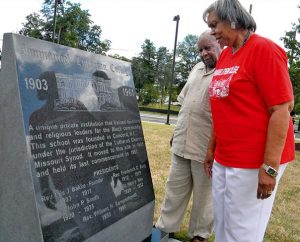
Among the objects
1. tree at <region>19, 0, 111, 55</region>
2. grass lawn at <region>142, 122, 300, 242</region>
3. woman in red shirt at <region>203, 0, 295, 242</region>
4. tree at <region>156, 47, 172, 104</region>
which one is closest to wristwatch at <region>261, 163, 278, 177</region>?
woman in red shirt at <region>203, 0, 295, 242</region>

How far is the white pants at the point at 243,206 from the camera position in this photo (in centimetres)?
217

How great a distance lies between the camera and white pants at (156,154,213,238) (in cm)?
326

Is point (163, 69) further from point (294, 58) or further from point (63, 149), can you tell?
point (63, 149)

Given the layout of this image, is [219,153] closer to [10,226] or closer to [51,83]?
[51,83]

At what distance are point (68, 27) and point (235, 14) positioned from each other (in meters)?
45.5

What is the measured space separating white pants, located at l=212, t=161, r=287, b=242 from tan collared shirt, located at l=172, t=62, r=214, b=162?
803 millimetres

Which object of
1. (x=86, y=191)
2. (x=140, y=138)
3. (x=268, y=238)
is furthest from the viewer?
(x=268, y=238)

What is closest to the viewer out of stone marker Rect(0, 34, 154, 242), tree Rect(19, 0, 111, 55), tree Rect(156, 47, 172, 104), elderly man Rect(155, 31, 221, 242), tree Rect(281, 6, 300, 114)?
stone marker Rect(0, 34, 154, 242)

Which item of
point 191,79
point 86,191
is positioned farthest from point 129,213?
point 191,79

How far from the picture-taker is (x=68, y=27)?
148 ft

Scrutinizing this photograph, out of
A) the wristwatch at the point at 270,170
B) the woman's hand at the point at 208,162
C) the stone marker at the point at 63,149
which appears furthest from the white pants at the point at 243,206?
the stone marker at the point at 63,149

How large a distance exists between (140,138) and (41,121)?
1.18 meters

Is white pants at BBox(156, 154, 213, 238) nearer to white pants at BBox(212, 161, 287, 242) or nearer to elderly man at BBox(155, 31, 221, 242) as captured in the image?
elderly man at BBox(155, 31, 221, 242)

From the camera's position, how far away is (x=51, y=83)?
2207 millimetres
